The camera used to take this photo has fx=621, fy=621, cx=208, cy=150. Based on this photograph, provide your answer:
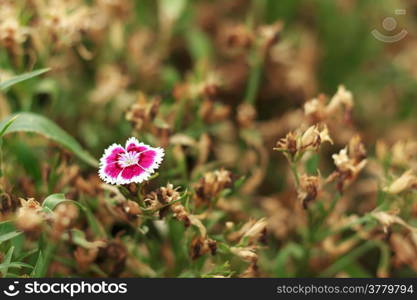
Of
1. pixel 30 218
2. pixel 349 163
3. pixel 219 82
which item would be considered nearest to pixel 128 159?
pixel 30 218

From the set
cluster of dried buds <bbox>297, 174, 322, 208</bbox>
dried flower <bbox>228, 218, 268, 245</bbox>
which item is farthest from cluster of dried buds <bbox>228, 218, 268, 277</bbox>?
→ cluster of dried buds <bbox>297, 174, 322, 208</bbox>

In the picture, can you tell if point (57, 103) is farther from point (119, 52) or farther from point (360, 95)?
point (360, 95)

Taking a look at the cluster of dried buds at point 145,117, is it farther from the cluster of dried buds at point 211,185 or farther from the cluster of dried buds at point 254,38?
the cluster of dried buds at point 254,38

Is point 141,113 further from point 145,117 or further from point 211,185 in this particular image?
point 211,185

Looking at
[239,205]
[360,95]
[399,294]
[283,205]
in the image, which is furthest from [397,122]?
[399,294]

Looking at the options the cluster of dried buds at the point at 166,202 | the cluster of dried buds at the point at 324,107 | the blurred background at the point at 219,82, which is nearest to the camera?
the cluster of dried buds at the point at 166,202

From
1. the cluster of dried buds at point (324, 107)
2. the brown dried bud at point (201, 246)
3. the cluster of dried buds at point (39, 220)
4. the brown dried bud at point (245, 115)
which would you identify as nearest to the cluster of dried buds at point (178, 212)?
the brown dried bud at point (201, 246)

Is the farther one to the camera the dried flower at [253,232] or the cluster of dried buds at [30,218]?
the dried flower at [253,232]
